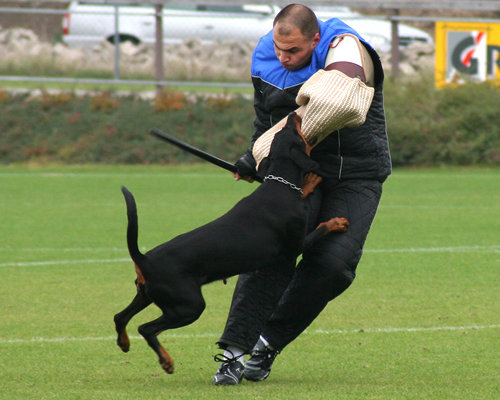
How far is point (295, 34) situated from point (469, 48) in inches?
587

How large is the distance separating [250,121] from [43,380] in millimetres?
13357

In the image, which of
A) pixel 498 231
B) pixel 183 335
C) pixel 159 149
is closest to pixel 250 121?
pixel 159 149

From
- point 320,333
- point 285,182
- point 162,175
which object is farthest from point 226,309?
point 162,175

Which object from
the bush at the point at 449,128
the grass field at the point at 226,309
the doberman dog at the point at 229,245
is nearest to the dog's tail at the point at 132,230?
the doberman dog at the point at 229,245

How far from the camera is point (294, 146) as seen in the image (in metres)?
4.63

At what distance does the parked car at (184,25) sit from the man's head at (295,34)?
1468cm

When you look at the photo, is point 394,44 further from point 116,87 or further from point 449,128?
point 116,87

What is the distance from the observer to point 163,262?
425 centimetres

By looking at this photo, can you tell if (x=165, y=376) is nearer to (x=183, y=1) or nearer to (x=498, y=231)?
(x=498, y=231)

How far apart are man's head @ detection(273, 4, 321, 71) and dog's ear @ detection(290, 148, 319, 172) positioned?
1.41 feet

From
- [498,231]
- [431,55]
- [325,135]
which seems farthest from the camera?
[431,55]

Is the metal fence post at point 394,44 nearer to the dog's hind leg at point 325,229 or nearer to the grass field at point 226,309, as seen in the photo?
the grass field at point 226,309

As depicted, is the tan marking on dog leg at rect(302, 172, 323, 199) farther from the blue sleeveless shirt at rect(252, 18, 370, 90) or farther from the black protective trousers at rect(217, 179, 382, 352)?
the blue sleeveless shirt at rect(252, 18, 370, 90)

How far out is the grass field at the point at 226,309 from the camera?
15.3ft
